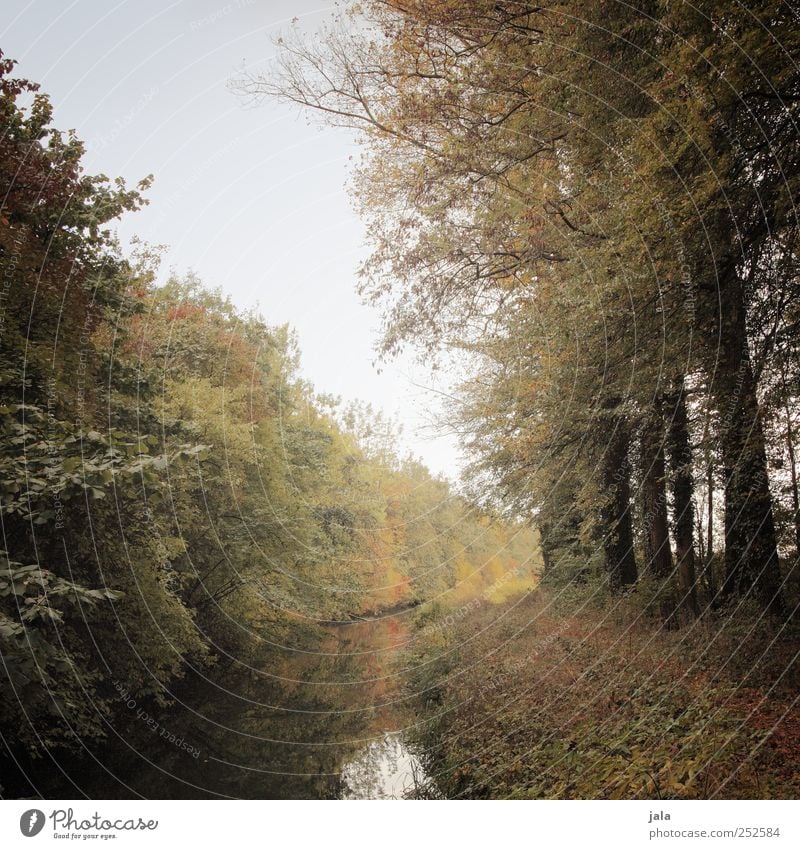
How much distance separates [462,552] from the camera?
2152 centimetres

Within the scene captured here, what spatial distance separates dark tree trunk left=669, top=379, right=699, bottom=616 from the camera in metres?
6.76

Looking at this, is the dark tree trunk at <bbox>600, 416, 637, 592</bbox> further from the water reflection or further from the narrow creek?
the narrow creek

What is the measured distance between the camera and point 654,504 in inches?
356

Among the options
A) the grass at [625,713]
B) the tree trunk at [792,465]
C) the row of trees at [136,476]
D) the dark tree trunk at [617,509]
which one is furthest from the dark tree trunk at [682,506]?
the row of trees at [136,476]

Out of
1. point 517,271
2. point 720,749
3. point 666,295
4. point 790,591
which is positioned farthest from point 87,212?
point 790,591

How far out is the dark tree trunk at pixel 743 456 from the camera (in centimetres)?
522

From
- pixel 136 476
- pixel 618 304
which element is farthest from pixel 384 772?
pixel 618 304

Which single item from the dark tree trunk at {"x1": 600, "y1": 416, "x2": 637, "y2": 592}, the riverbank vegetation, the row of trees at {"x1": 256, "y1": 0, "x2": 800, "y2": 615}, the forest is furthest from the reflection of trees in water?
the dark tree trunk at {"x1": 600, "y1": 416, "x2": 637, "y2": 592}

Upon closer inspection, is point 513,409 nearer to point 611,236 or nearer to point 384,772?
point 611,236

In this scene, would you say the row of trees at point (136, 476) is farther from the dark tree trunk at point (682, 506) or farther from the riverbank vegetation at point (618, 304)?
the dark tree trunk at point (682, 506)

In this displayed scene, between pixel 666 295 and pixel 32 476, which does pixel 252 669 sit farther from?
pixel 666 295

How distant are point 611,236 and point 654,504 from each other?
499 cm

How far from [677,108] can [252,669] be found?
13.5 m

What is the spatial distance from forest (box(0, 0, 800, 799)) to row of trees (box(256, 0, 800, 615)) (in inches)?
1.5
